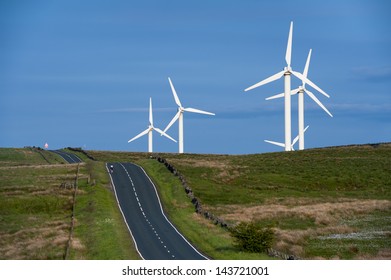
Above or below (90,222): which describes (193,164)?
above

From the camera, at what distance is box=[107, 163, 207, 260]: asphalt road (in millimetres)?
61828

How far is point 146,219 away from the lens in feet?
271

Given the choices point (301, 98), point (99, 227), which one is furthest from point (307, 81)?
point (99, 227)

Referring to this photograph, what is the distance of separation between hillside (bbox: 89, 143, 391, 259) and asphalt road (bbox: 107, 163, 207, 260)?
397cm

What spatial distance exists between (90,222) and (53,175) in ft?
133

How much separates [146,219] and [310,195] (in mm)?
34347

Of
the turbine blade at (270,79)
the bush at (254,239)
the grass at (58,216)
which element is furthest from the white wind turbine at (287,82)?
the bush at (254,239)

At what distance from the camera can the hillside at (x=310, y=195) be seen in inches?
2653

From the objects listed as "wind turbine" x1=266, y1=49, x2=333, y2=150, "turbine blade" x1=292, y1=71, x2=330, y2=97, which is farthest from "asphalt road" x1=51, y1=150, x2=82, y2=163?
"turbine blade" x1=292, y1=71, x2=330, y2=97

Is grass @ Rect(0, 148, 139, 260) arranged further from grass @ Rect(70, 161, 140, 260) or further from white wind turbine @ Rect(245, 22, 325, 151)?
white wind turbine @ Rect(245, 22, 325, 151)

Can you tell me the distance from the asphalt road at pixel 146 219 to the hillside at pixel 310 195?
13.0 ft

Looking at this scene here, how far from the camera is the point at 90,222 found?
263ft
